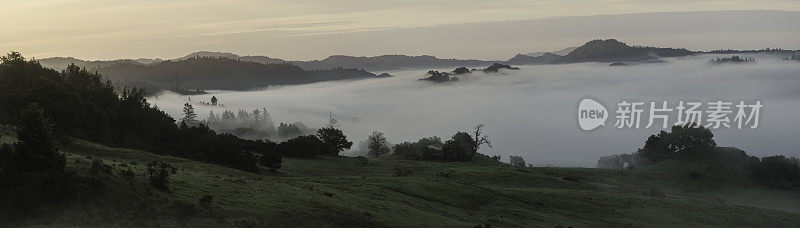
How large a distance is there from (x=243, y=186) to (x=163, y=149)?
43.2 m

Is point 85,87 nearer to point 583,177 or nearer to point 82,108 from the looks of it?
point 82,108

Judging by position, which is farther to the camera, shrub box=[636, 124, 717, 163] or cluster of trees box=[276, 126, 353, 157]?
shrub box=[636, 124, 717, 163]

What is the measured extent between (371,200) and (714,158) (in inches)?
3736

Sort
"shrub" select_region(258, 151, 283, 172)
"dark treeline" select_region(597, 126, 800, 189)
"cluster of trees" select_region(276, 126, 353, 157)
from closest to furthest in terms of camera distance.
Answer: "shrub" select_region(258, 151, 283, 172), "cluster of trees" select_region(276, 126, 353, 157), "dark treeline" select_region(597, 126, 800, 189)

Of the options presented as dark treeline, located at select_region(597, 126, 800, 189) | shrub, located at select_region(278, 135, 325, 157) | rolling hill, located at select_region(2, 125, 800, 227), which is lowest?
rolling hill, located at select_region(2, 125, 800, 227)

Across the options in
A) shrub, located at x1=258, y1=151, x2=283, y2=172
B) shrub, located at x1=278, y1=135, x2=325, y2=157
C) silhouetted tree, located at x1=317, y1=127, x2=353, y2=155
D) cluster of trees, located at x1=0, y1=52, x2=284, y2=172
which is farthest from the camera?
silhouetted tree, located at x1=317, y1=127, x2=353, y2=155

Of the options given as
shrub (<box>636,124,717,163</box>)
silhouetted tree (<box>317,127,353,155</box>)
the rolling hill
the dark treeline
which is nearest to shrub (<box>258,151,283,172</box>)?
the rolling hill

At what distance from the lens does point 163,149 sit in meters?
80.9

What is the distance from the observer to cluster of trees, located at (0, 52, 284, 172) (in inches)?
2867

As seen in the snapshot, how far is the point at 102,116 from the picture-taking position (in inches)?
3214

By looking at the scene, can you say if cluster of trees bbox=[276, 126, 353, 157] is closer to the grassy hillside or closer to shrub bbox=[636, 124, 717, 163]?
the grassy hillside

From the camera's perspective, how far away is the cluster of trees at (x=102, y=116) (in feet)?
239

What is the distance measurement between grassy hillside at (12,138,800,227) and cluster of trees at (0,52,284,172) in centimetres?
827

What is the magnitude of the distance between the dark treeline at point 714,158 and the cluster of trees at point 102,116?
81577 millimetres
